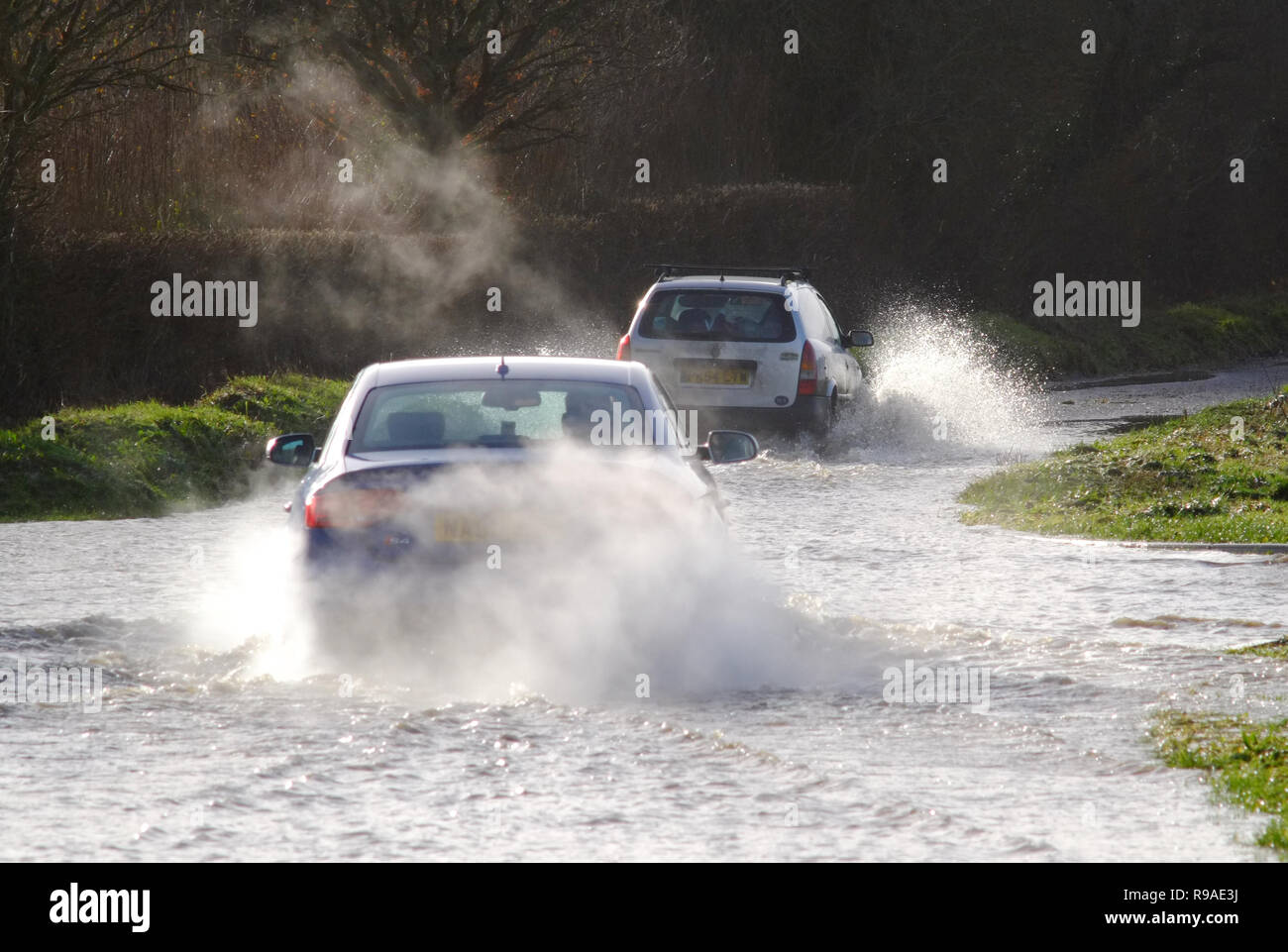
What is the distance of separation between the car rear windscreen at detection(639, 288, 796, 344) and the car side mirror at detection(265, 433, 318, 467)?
9.51m

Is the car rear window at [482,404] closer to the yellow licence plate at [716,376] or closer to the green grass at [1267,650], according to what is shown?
the green grass at [1267,650]

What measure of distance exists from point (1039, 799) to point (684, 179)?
101 ft

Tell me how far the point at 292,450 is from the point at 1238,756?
Result: 505 centimetres

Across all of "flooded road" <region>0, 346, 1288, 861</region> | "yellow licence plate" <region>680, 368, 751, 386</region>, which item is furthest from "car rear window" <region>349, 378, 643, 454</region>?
"yellow licence plate" <region>680, 368, 751, 386</region>

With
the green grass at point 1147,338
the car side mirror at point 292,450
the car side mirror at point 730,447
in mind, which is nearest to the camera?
the car side mirror at point 292,450

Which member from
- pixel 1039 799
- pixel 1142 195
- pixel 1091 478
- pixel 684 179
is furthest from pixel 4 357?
pixel 1142 195

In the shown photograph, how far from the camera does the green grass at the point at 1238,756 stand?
654 cm

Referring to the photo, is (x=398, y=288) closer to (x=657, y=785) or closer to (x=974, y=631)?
(x=974, y=631)

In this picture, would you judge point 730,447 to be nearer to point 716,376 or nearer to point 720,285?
point 716,376

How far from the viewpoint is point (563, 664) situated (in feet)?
28.1

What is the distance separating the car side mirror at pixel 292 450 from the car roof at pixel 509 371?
79 cm

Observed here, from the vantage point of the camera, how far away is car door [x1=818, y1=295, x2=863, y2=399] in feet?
68.7

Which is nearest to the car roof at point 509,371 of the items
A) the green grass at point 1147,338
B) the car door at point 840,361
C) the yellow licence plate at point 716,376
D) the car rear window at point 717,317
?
the yellow licence plate at point 716,376

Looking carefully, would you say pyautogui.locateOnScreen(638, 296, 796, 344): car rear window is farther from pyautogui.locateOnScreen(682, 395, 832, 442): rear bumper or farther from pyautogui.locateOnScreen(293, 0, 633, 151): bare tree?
pyautogui.locateOnScreen(293, 0, 633, 151): bare tree
